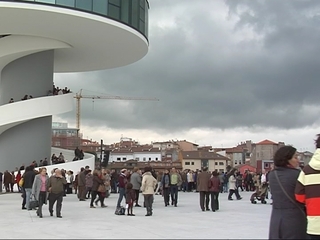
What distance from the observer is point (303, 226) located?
4.82m

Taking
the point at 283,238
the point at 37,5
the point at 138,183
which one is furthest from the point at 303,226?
the point at 37,5

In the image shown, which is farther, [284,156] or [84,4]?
[84,4]

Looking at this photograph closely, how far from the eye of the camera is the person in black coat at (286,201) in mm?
4809

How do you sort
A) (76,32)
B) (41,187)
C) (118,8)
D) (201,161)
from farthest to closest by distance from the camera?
(201,161) → (76,32) → (118,8) → (41,187)

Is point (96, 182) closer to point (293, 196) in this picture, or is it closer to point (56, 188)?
point (56, 188)

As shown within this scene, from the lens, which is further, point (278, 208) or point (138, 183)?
point (138, 183)

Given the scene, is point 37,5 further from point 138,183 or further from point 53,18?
point 138,183

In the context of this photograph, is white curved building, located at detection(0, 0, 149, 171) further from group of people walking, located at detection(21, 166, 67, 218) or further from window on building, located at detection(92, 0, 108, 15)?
group of people walking, located at detection(21, 166, 67, 218)

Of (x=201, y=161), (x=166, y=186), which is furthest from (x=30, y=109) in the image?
(x=201, y=161)

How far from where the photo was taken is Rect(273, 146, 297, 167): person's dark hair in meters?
5.13

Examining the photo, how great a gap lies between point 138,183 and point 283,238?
39.6 feet

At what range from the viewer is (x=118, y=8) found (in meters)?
27.5

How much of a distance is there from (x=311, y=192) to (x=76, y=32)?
2421cm

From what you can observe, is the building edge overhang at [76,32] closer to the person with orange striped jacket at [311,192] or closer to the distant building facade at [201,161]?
the person with orange striped jacket at [311,192]
